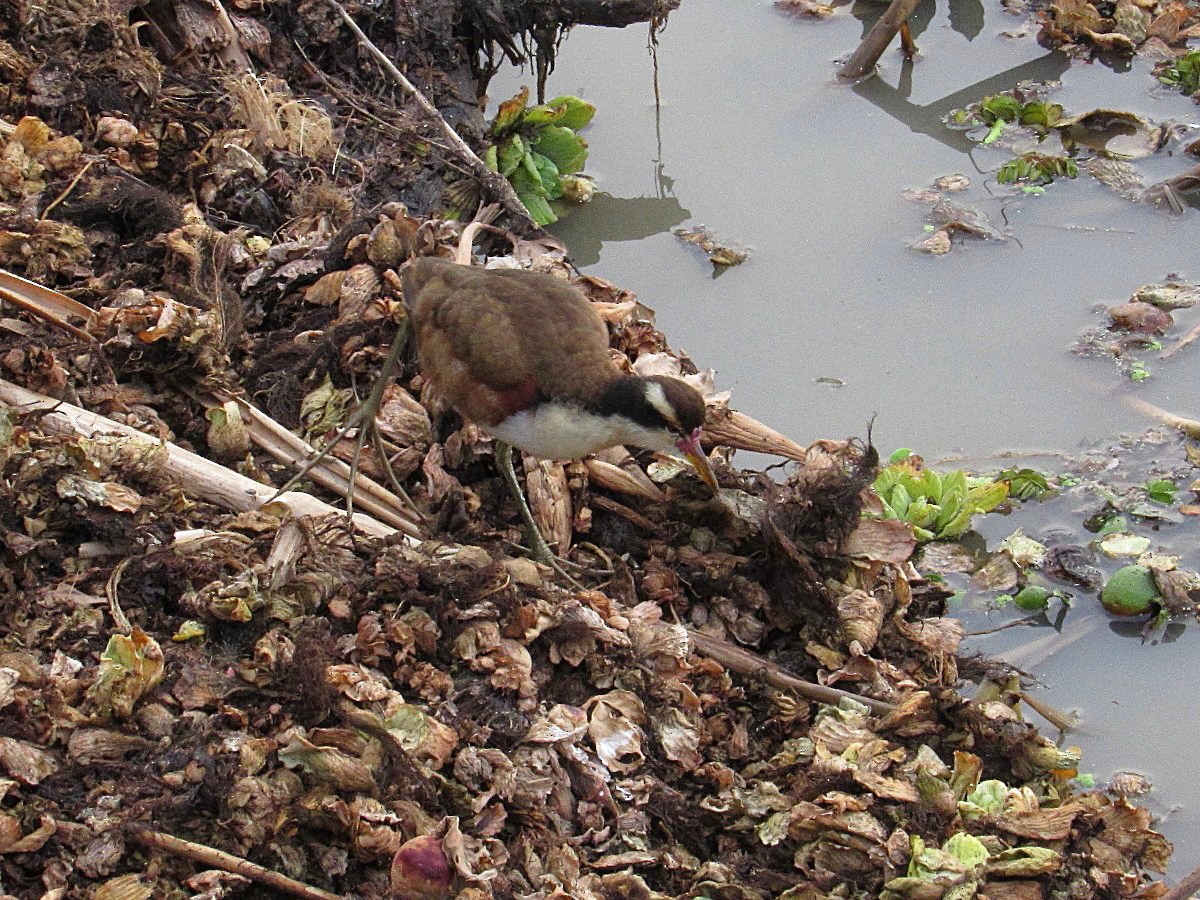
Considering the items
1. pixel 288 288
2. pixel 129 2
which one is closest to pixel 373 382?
pixel 288 288

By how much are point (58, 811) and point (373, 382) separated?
2.19 m

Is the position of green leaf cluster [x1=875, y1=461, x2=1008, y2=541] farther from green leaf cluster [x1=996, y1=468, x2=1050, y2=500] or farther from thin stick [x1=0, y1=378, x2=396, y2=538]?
thin stick [x1=0, y1=378, x2=396, y2=538]

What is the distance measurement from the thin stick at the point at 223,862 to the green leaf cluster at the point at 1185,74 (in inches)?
273

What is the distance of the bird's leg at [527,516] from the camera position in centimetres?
455

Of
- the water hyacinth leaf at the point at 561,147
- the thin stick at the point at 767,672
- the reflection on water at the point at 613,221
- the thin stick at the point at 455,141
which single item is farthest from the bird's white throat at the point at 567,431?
the water hyacinth leaf at the point at 561,147

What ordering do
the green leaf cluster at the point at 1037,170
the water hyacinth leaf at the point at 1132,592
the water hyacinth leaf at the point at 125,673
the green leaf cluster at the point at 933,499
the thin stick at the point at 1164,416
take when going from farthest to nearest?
1. the green leaf cluster at the point at 1037,170
2. the thin stick at the point at 1164,416
3. the green leaf cluster at the point at 933,499
4. the water hyacinth leaf at the point at 1132,592
5. the water hyacinth leaf at the point at 125,673

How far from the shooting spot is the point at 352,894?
326cm

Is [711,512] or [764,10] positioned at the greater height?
[764,10]

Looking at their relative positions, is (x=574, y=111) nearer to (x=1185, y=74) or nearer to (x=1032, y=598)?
(x=1032, y=598)

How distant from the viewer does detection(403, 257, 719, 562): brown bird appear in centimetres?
429

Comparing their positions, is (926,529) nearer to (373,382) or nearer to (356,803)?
(373,382)

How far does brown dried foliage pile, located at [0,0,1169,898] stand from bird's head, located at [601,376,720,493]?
453 millimetres

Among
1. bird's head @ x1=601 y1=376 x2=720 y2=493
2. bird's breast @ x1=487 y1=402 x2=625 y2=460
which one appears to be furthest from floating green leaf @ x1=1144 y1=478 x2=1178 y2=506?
bird's breast @ x1=487 y1=402 x2=625 y2=460

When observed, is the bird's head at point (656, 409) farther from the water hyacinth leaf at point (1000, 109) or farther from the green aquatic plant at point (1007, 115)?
the water hyacinth leaf at point (1000, 109)
